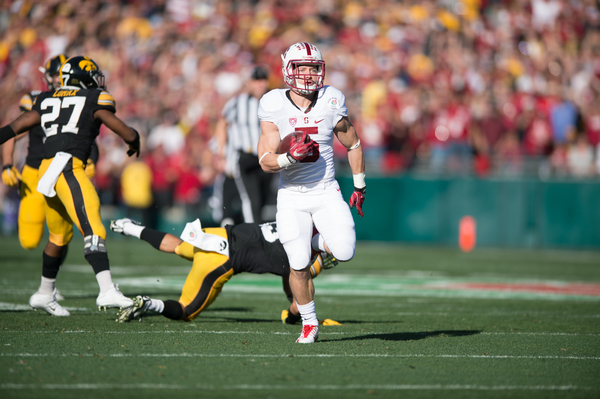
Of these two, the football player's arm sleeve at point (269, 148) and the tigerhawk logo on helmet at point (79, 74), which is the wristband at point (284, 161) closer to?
the football player's arm sleeve at point (269, 148)

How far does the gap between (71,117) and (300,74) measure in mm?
1823

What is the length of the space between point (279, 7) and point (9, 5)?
6368mm

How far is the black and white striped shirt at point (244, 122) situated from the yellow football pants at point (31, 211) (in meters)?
2.74

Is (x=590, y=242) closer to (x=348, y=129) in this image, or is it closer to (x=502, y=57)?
(x=502, y=57)

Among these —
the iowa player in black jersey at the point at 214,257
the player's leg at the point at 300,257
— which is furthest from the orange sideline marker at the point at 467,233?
the player's leg at the point at 300,257

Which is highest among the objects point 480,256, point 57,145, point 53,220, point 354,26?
point 354,26

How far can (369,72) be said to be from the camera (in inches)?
612

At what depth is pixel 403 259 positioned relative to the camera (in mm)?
11977

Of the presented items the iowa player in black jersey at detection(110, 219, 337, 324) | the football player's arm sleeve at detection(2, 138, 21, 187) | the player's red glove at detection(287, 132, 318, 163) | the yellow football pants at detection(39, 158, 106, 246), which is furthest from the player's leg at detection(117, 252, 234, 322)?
the football player's arm sleeve at detection(2, 138, 21, 187)

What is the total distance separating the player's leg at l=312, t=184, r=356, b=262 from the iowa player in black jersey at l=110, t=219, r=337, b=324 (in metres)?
0.67

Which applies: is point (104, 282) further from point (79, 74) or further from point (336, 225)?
point (336, 225)

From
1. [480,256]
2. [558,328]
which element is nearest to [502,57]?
[480,256]

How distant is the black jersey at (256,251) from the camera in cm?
530

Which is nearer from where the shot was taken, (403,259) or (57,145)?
(57,145)
